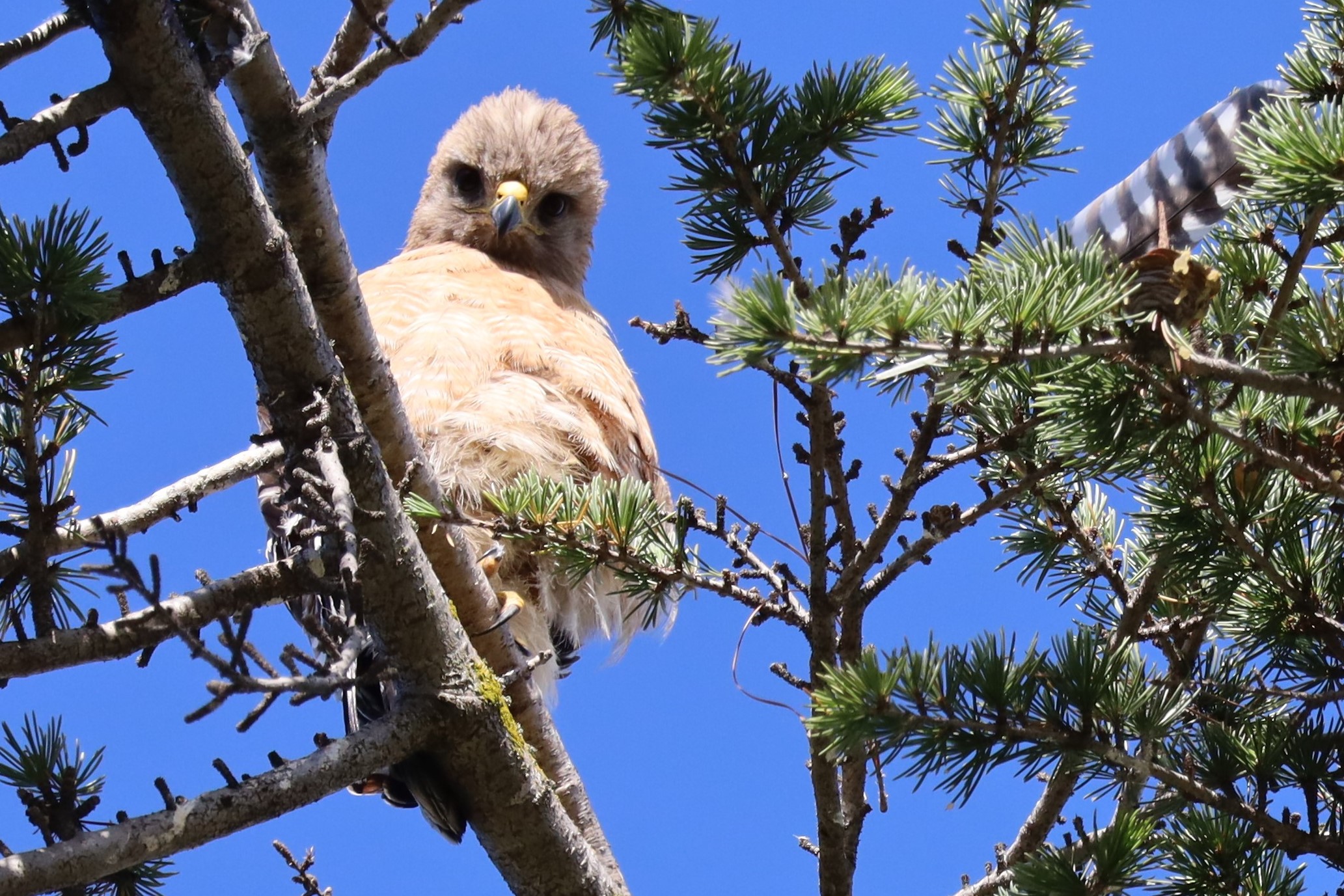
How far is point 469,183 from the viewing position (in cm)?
475

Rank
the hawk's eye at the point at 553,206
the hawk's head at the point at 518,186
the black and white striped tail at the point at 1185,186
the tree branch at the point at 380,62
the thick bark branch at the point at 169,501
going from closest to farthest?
the tree branch at the point at 380,62
the thick bark branch at the point at 169,501
the black and white striped tail at the point at 1185,186
the hawk's head at the point at 518,186
the hawk's eye at the point at 553,206

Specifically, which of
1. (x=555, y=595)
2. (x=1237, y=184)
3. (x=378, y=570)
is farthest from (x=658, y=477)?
(x=1237, y=184)

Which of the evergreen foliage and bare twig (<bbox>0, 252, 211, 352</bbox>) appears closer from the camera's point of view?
the evergreen foliage

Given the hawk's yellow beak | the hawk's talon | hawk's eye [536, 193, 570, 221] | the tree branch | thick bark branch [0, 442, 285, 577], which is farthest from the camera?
hawk's eye [536, 193, 570, 221]

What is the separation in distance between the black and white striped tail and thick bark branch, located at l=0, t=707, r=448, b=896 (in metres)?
1.50

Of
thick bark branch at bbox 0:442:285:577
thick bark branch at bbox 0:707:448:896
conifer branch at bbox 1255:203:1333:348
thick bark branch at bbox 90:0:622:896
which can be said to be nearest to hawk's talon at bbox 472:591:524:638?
thick bark branch at bbox 90:0:622:896

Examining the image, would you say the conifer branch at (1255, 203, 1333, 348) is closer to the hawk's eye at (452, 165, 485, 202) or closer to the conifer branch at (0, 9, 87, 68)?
the conifer branch at (0, 9, 87, 68)

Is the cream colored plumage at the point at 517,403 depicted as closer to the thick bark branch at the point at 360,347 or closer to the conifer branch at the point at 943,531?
the thick bark branch at the point at 360,347

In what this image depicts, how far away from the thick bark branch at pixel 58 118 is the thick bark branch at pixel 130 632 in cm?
64

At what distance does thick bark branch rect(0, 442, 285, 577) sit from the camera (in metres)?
1.94

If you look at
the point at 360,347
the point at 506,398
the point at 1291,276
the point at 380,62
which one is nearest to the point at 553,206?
the point at 506,398

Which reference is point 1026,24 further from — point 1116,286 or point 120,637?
point 120,637

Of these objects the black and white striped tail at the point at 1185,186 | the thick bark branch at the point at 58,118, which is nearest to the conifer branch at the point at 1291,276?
the black and white striped tail at the point at 1185,186

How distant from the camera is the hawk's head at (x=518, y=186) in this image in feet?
15.2
